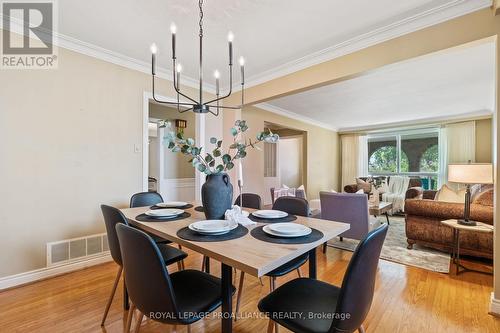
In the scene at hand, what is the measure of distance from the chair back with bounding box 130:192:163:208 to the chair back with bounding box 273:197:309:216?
4.21 ft

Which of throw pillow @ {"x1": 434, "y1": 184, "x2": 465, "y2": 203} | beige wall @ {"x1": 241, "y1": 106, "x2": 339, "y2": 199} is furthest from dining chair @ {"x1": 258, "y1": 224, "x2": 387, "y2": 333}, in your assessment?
beige wall @ {"x1": 241, "y1": 106, "x2": 339, "y2": 199}

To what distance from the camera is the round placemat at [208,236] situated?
1198 mm

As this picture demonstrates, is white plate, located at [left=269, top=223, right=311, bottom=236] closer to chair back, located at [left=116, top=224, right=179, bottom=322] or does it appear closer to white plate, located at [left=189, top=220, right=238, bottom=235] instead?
white plate, located at [left=189, top=220, right=238, bottom=235]

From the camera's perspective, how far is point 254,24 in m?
2.12

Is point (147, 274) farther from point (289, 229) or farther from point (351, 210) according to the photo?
point (351, 210)

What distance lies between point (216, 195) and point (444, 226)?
9.80 ft

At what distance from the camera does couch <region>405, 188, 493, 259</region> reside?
265 cm

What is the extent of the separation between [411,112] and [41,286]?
6.87 m

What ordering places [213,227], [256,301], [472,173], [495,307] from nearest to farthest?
[213,227] → [495,307] → [256,301] → [472,173]

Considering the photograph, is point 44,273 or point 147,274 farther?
point 44,273

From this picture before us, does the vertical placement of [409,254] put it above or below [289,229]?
Result: below

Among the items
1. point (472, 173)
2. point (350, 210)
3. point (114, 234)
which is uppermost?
point (472, 173)

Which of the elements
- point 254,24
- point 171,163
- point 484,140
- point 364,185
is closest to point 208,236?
point 254,24

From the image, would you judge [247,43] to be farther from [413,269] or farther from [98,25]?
[413,269]
